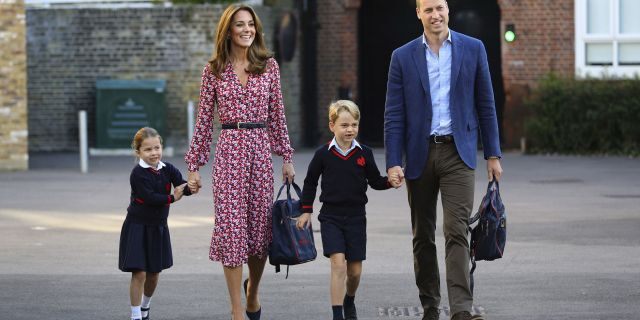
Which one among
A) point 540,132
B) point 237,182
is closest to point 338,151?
point 237,182

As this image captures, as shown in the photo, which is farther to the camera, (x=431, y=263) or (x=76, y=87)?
(x=76, y=87)

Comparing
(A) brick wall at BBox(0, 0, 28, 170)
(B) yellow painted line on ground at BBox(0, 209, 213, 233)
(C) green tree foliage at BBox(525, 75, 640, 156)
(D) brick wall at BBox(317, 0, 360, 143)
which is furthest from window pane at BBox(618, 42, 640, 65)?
(B) yellow painted line on ground at BBox(0, 209, 213, 233)

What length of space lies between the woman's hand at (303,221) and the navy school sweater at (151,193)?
66 cm

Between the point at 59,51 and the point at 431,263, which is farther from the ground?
the point at 59,51

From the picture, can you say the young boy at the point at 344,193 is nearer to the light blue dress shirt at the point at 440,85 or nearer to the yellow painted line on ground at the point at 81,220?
the light blue dress shirt at the point at 440,85

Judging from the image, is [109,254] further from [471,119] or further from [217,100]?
[471,119]

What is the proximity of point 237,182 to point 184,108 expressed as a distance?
17.5 m

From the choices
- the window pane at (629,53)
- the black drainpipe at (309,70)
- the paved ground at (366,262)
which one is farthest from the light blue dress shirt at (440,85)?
the black drainpipe at (309,70)

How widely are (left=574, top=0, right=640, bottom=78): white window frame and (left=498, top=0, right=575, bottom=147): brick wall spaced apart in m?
0.15

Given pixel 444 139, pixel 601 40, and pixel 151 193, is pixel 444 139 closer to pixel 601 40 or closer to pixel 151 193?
pixel 151 193

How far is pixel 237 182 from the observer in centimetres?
813

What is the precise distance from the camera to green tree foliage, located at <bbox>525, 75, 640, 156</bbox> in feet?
76.1

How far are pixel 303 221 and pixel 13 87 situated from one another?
14027 mm

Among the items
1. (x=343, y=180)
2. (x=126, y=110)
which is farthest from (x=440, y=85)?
(x=126, y=110)
